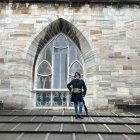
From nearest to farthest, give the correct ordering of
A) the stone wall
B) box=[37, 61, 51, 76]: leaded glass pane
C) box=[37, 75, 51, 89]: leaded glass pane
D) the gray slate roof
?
the gray slate roof
the stone wall
box=[37, 75, 51, 89]: leaded glass pane
box=[37, 61, 51, 76]: leaded glass pane

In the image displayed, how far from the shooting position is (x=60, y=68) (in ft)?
41.8

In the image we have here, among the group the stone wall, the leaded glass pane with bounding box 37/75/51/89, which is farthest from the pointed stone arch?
the leaded glass pane with bounding box 37/75/51/89

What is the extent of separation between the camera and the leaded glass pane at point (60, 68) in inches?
496

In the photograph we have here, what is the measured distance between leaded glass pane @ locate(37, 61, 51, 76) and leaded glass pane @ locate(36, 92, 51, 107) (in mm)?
747

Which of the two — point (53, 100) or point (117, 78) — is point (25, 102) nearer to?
point (53, 100)

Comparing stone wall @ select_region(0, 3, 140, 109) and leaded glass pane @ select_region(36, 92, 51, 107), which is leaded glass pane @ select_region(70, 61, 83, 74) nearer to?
stone wall @ select_region(0, 3, 140, 109)

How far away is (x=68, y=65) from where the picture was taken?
12.7m

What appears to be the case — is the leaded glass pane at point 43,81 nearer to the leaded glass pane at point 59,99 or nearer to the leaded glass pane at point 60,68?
the leaded glass pane at point 60,68

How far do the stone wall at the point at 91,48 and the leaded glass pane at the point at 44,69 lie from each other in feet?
1.33

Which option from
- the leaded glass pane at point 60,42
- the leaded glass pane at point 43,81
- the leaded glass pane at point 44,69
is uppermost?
the leaded glass pane at point 60,42

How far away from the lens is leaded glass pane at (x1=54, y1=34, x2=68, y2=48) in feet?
42.6

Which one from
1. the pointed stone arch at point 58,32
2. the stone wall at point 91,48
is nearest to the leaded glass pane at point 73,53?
the pointed stone arch at point 58,32

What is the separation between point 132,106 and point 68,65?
9.11 ft

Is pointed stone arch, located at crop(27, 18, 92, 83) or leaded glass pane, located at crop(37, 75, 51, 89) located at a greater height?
pointed stone arch, located at crop(27, 18, 92, 83)
